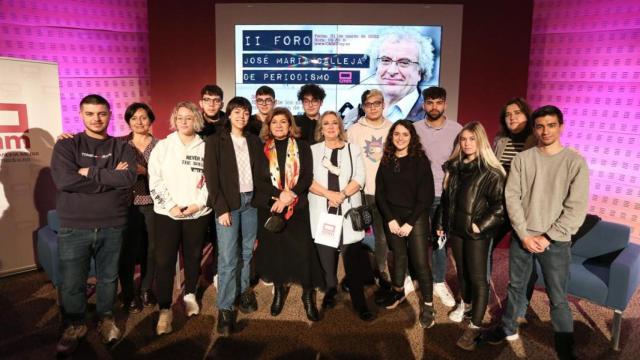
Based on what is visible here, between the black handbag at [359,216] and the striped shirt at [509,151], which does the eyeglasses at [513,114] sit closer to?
the striped shirt at [509,151]

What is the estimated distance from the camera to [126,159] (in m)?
2.79

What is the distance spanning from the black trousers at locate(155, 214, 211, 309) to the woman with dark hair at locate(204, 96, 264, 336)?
0.18m

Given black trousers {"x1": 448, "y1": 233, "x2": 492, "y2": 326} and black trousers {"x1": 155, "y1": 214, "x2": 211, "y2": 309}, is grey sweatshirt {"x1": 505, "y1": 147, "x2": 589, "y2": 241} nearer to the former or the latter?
black trousers {"x1": 448, "y1": 233, "x2": 492, "y2": 326}

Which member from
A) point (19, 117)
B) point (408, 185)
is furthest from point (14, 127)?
point (408, 185)

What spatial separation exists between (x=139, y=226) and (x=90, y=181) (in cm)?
74

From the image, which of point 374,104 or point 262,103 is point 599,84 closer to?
point 374,104

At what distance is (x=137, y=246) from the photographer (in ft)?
10.7

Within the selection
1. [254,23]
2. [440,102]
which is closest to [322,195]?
[440,102]

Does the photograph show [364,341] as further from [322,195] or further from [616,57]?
[616,57]

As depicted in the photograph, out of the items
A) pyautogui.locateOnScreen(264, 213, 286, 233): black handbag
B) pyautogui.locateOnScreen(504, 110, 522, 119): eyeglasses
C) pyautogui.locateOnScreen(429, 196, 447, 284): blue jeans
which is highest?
pyautogui.locateOnScreen(504, 110, 522, 119): eyeglasses

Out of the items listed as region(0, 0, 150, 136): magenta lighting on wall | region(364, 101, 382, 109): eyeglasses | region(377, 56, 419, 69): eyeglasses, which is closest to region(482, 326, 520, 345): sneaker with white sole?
region(364, 101, 382, 109): eyeglasses

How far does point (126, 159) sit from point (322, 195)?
4.64ft

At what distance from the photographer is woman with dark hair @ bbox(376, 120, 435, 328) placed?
9.87ft

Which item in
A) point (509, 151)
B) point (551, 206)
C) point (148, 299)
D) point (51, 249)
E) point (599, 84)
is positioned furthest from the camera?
point (599, 84)
